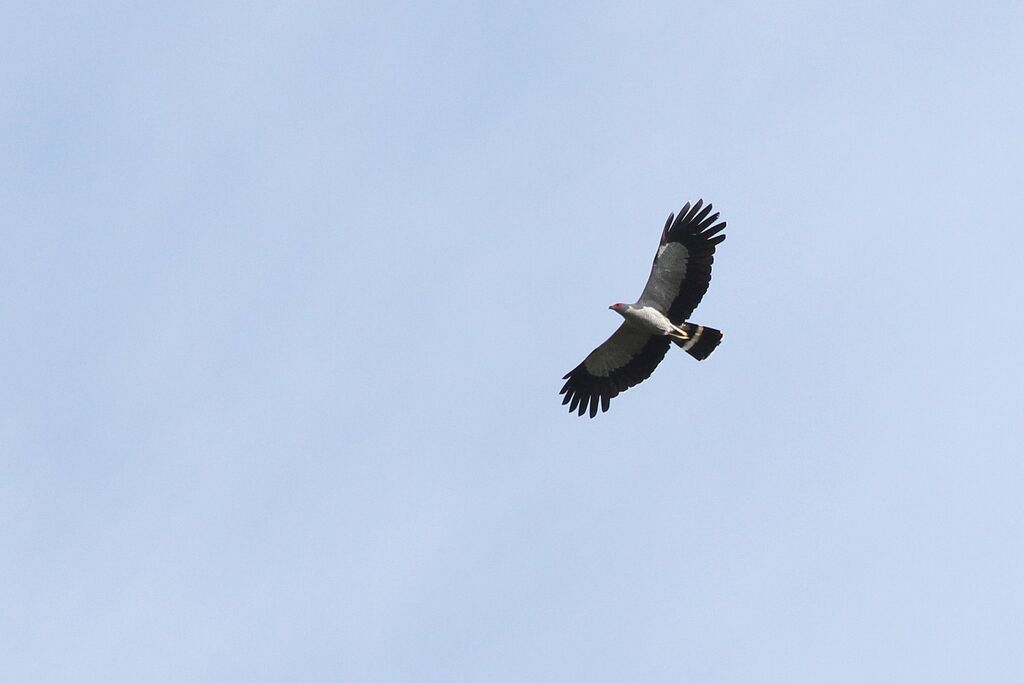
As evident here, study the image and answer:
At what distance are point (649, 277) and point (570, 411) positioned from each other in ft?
14.0

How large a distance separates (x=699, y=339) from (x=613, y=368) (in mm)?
2628

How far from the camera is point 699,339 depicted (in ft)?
137

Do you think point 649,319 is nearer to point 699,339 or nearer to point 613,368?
point 699,339

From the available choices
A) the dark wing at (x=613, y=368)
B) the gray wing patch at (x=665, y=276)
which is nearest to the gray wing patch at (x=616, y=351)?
the dark wing at (x=613, y=368)

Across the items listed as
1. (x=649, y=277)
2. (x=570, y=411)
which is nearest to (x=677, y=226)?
(x=649, y=277)

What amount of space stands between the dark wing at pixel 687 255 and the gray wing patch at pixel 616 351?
49.4 inches

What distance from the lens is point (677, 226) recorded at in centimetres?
4184

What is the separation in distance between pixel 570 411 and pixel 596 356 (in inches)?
64.6

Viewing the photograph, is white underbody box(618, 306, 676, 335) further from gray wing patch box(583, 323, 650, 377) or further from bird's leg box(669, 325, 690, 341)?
gray wing patch box(583, 323, 650, 377)

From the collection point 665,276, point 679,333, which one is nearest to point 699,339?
point 679,333

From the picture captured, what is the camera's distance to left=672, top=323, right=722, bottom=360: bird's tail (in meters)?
41.8

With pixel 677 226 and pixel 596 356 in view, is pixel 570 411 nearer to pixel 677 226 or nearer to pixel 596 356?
pixel 596 356

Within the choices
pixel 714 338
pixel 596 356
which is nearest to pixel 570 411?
pixel 596 356

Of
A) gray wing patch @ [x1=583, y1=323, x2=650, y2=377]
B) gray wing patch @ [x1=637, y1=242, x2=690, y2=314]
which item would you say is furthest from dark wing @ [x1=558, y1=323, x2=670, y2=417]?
gray wing patch @ [x1=637, y1=242, x2=690, y2=314]
